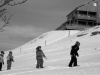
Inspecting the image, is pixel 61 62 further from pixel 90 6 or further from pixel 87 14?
pixel 90 6

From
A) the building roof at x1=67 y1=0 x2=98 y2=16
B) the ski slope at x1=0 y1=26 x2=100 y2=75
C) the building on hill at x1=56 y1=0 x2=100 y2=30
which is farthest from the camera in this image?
the building roof at x1=67 y1=0 x2=98 y2=16

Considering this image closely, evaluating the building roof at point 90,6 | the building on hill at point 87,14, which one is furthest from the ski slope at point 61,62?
the building roof at point 90,6

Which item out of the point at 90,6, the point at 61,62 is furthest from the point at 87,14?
the point at 61,62

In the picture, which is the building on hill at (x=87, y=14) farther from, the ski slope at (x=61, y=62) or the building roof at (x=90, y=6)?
the ski slope at (x=61, y=62)

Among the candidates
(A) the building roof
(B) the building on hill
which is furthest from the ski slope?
(A) the building roof

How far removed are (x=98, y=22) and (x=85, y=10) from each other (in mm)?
5474

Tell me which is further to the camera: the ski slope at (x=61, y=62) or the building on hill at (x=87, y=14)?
the building on hill at (x=87, y=14)

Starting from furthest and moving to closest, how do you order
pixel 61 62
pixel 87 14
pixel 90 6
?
1. pixel 90 6
2. pixel 87 14
3. pixel 61 62

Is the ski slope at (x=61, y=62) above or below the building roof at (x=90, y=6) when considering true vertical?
below

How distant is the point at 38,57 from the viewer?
10.4 meters

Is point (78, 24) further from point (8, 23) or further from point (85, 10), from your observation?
point (8, 23)

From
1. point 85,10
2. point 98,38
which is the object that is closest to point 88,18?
point 85,10

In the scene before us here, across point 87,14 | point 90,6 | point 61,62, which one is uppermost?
point 90,6

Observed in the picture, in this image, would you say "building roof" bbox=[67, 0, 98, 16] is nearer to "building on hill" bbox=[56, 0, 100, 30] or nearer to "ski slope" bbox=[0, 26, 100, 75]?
"building on hill" bbox=[56, 0, 100, 30]
